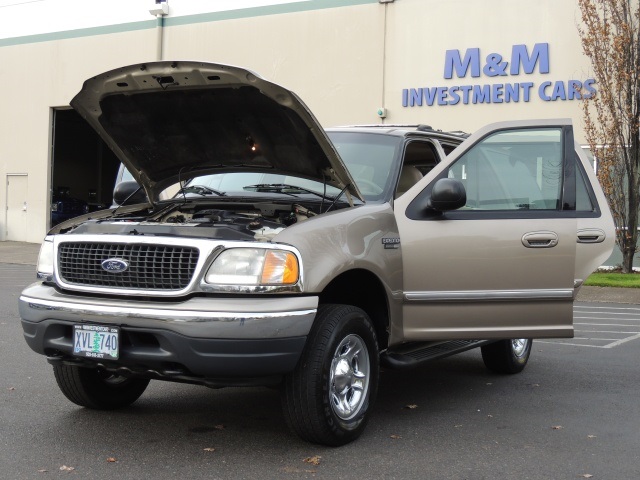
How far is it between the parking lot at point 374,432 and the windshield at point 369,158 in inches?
59.9

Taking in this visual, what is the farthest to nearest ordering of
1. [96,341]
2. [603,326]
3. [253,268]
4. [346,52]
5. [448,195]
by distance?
[346,52] → [603,326] → [448,195] → [96,341] → [253,268]

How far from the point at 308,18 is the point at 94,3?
8003mm

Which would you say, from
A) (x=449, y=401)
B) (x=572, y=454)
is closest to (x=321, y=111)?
(x=449, y=401)

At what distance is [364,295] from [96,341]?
172cm

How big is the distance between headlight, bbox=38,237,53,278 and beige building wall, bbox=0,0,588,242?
1542cm

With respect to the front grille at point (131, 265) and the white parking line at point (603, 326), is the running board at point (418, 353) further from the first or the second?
the white parking line at point (603, 326)

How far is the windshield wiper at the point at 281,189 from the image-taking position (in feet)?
18.4

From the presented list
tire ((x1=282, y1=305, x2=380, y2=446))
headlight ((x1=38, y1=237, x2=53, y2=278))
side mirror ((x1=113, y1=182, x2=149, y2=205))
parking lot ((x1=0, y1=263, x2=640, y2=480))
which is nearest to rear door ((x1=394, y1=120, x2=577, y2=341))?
tire ((x1=282, y1=305, x2=380, y2=446))

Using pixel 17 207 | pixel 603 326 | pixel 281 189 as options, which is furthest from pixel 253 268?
pixel 17 207

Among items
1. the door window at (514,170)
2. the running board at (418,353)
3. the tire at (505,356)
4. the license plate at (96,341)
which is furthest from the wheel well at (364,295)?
the tire at (505,356)

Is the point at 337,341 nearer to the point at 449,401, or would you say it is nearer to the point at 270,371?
the point at 270,371

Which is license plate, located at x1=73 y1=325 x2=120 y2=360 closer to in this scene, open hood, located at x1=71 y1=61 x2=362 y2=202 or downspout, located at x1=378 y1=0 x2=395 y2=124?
open hood, located at x1=71 y1=61 x2=362 y2=202

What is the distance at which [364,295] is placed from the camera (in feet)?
17.9

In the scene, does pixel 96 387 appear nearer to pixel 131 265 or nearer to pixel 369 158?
pixel 131 265
